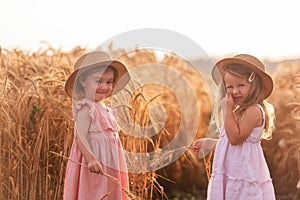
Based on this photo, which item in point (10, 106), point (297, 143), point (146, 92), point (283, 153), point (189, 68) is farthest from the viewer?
point (189, 68)

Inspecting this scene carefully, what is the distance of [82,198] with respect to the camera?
4613 mm

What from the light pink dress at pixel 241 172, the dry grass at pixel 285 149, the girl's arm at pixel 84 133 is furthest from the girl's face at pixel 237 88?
the dry grass at pixel 285 149

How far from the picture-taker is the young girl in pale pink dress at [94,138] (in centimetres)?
Result: 459

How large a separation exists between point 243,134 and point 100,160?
0.83m

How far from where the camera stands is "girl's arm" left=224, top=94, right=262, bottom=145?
4.38m

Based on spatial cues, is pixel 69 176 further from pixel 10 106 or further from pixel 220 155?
pixel 10 106

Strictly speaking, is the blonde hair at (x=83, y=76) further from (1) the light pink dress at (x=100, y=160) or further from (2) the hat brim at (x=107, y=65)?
(1) the light pink dress at (x=100, y=160)

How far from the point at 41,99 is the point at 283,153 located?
334 cm

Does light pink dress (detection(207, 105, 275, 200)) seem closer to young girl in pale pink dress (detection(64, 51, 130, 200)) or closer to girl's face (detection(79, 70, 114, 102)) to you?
young girl in pale pink dress (detection(64, 51, 130, 200))

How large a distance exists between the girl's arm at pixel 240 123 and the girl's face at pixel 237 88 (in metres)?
0.04

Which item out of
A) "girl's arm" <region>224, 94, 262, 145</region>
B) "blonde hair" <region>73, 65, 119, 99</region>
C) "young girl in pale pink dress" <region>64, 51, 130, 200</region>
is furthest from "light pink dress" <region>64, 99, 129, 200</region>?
"girl's arm" <region>224, 94, 262, 145</region>

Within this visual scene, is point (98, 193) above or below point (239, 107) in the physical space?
below

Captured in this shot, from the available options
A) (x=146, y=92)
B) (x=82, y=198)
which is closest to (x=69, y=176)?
(x=82, y=198)

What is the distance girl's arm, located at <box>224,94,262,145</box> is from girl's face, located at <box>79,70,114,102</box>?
716mm
